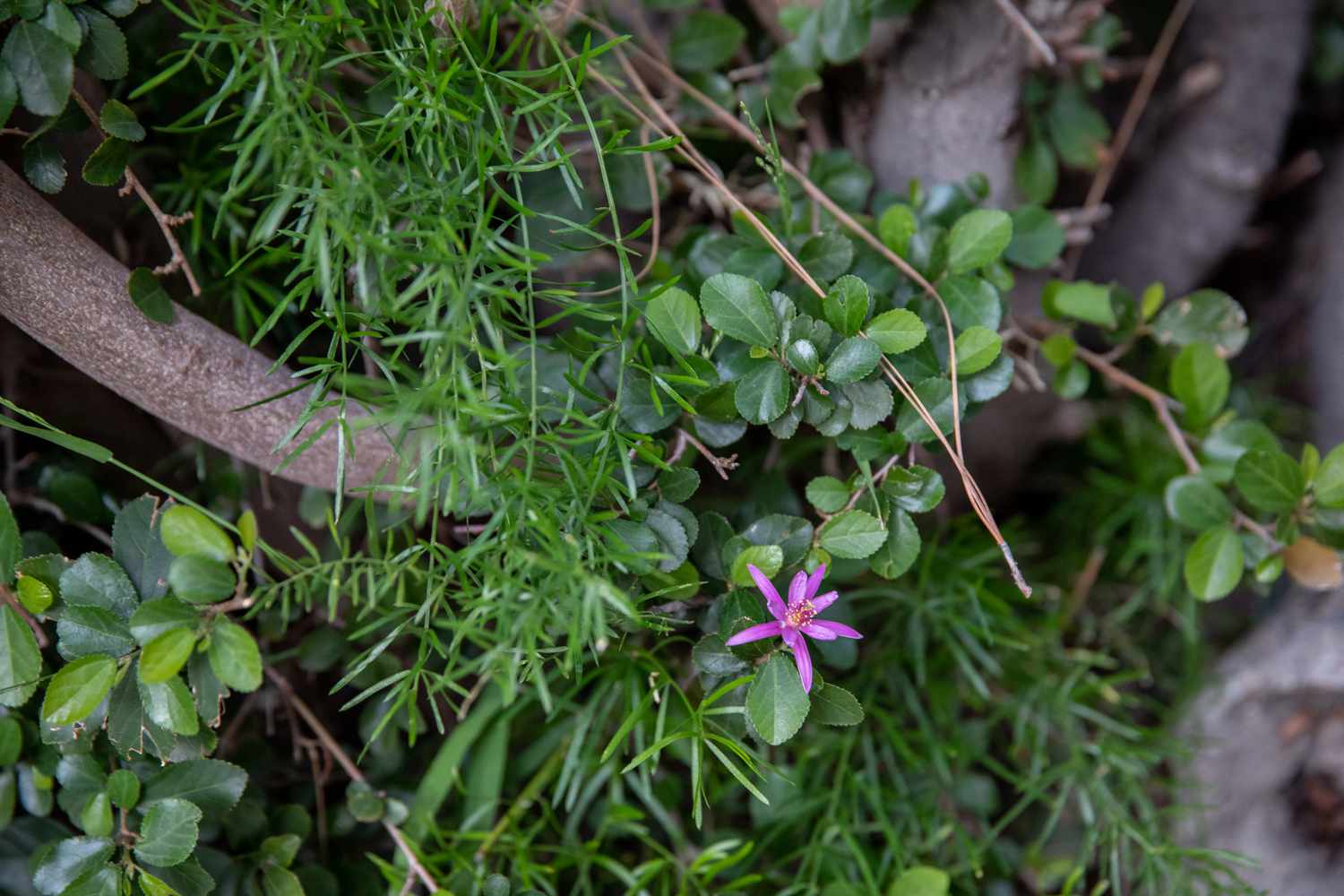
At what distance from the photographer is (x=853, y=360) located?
33.0 inches

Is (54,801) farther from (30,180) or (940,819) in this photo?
(940,819)

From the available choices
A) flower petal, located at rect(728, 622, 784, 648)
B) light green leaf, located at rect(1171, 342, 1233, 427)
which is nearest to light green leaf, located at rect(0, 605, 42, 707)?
flower petal, located at rect(728, 622, 784, 648)

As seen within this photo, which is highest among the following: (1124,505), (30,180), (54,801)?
(30,180)

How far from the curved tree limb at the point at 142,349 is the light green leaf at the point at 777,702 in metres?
0.38

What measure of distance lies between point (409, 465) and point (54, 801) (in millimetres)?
598

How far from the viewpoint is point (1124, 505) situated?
1.55m

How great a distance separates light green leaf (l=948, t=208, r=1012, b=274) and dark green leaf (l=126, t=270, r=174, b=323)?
0.80 meters

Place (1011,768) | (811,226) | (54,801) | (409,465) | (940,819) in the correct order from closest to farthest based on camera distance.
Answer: (409,465), (54,801), (811,226), (940,819), (1011,768)

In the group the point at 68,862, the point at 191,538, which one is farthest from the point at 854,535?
the point at 68,862

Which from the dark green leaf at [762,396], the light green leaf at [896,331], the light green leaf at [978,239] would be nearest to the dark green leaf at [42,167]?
the dark green leaf at [762,396]

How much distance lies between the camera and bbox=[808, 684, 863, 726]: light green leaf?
32.7 inches

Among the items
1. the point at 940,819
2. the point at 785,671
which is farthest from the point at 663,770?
the point at 785,671

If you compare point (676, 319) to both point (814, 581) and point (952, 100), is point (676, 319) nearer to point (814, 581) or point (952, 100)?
point (814, 581)

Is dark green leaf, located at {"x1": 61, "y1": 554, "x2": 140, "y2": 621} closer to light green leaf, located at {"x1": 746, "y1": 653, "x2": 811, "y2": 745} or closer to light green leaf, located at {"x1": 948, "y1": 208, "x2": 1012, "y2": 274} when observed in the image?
light green leaf, located at {"x1": 746, "y1": 653, "x2": 811, "y2": 745}
